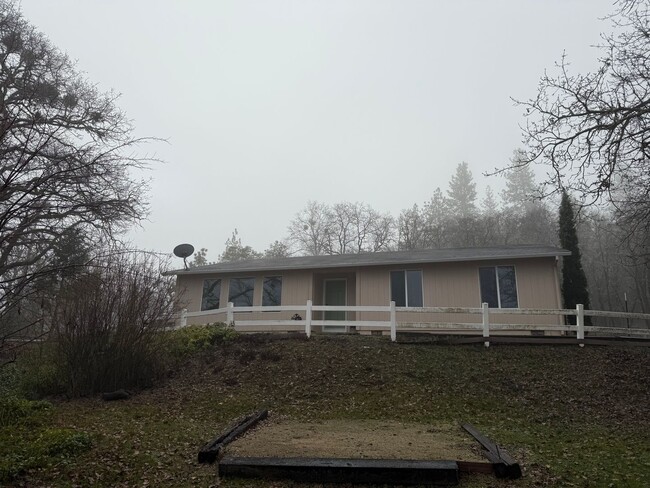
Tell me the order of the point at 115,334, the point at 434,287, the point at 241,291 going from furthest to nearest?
the point at 241,291 → the point at 434,287 → the point at 115,334

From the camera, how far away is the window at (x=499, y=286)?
1497 centimetres

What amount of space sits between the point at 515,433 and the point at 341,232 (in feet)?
117

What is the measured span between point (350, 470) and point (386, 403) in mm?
4312

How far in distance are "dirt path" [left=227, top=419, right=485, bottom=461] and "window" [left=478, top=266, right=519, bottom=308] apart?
8228mm

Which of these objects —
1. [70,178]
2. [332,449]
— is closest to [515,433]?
[332,449]

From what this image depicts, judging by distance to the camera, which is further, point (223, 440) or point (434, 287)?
point (434, 287)

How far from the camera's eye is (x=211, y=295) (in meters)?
18.2

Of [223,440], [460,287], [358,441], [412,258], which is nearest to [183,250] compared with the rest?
[412,258]

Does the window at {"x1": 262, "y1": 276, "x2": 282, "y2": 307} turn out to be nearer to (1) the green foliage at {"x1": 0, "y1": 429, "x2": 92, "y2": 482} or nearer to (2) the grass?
(2) the grass

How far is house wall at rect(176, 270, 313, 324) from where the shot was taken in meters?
17.0

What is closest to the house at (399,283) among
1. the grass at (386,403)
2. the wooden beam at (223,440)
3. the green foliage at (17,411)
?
the grass at (386,403)

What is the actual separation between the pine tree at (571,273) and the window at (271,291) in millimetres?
12060

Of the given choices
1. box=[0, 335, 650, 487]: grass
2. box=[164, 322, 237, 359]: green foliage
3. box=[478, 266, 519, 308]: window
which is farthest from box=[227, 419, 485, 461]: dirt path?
box=[478, 266, 519, 308]: window

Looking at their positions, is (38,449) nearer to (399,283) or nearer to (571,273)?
(399,283)
